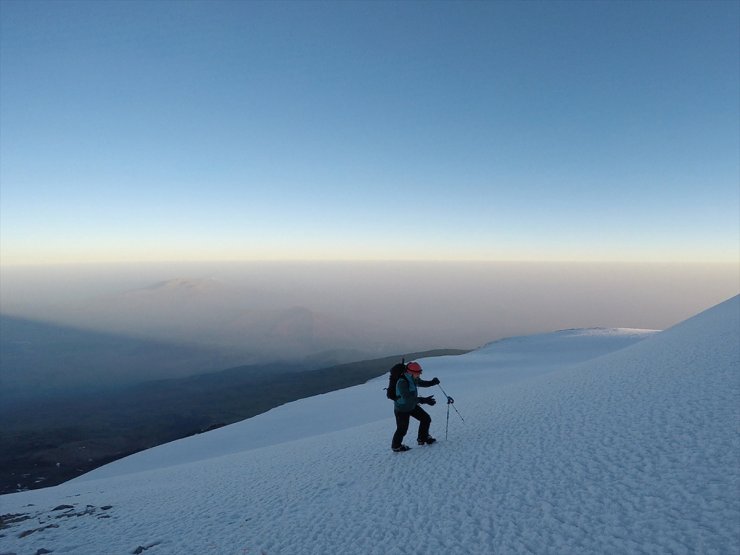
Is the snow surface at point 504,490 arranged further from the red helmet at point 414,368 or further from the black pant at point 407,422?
the red helmet at point 414,368

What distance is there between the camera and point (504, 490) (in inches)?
239

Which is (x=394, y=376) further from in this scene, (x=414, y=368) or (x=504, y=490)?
(x=504, y=490)

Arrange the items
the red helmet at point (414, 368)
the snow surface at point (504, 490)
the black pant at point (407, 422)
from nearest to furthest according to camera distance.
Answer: the snow surface at point (504, 490), the red helmet at point (414, 368), the black pant at point (407, 422)

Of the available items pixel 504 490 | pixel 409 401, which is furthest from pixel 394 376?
pixel 504 490

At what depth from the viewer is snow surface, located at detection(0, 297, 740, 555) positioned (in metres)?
4.76

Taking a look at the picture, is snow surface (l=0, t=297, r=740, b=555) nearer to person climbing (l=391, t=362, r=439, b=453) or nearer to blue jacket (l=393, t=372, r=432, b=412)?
person climbing (l=391, t=362, r=439, b=453)

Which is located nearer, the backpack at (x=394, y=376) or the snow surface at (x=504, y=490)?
the snow surface at (x=504, y=490)

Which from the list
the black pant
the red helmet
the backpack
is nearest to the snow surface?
the black pant

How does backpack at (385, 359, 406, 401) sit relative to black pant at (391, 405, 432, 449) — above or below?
above

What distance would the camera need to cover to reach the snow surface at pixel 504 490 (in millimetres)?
4762

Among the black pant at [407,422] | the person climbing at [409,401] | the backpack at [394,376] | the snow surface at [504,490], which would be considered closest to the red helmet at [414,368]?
the person climbing at [409,401]

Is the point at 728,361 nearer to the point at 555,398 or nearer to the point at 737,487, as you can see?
the point at 555,398

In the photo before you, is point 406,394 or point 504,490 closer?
point 504,490

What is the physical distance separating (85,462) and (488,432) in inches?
2371
